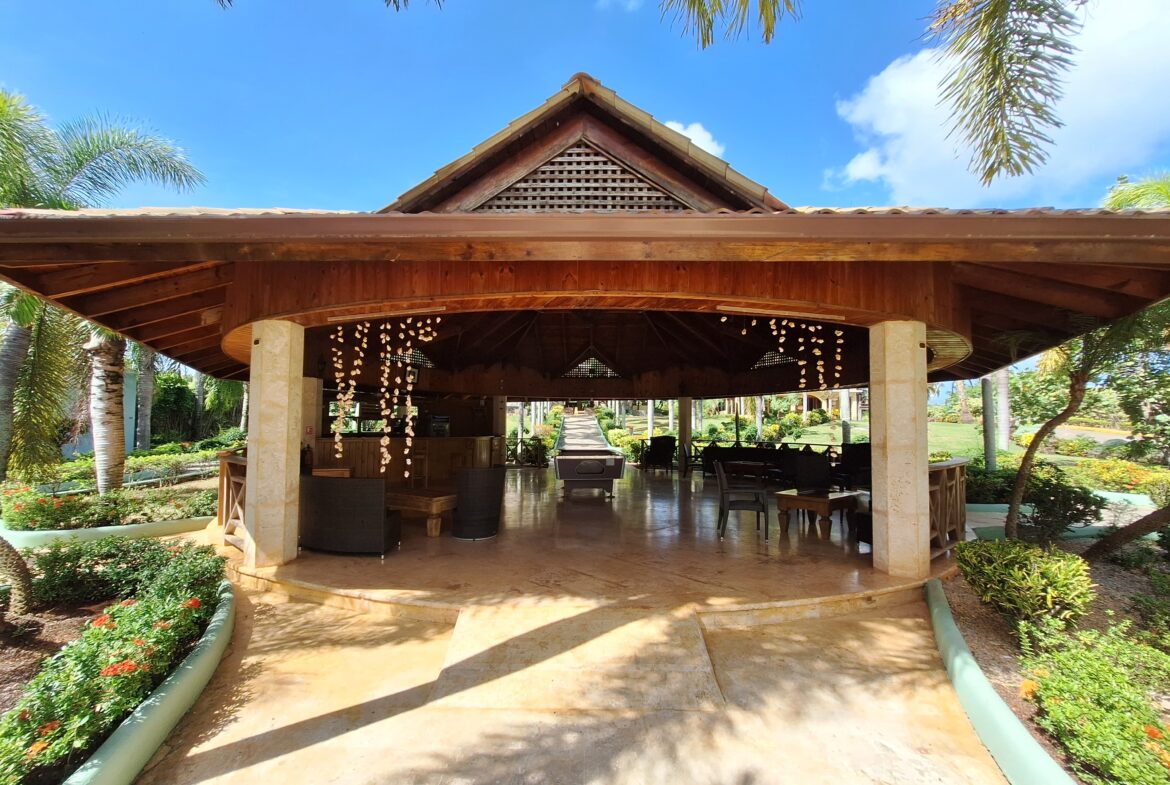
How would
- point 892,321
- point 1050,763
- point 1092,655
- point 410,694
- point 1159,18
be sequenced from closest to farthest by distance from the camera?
point 1050,763
point 1092,655
point 410,694
point 1159,18
point 892,321

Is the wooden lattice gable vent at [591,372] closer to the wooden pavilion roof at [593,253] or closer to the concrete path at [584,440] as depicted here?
the concrete path at [584,440]

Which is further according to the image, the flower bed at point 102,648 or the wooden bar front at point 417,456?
the wooden bar front at point 417,456

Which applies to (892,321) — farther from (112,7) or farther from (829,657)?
(112,7)

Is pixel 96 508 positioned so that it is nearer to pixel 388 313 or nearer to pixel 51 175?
pixel 51 175

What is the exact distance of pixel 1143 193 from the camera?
810cm

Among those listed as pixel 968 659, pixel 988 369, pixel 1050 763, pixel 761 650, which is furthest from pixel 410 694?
pixel 988 369

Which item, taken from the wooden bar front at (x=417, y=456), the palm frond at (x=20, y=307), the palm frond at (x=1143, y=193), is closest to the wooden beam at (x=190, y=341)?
the palm frond at (x=20, y=307)

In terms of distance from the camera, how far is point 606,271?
4.52 metres

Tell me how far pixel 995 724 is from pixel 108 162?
13670 mm

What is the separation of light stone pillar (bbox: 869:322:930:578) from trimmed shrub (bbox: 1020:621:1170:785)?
136 centimetres

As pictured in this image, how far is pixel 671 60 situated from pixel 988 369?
26.4ft

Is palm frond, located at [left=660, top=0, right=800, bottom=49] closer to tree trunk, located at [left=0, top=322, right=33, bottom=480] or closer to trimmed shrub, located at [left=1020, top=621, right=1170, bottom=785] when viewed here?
trimmed shrub, located at [left=1020, top=621, right=1170, bottom=785]

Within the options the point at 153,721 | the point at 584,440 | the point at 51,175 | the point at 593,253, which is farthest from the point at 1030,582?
the point at 51,175

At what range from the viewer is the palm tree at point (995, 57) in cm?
391
